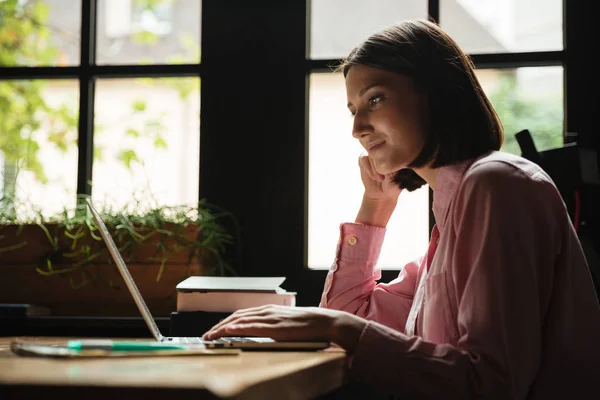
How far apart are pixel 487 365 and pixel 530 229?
Result: 23cm

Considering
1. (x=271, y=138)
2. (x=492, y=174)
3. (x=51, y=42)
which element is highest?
(x=51, y=42)

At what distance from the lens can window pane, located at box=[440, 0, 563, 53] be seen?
2.18 metres

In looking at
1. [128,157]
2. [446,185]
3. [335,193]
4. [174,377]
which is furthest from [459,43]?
[174,377]

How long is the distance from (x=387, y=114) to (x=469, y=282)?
47 cm

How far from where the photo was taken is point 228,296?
1.65 meters

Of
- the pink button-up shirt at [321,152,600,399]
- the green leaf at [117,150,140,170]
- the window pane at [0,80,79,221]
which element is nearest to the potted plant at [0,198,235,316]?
the window pane at [0,80,79,221]

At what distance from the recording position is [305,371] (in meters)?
0.88

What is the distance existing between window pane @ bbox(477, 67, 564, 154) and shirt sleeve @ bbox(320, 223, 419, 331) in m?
0.67

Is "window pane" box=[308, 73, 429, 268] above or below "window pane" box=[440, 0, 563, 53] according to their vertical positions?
below

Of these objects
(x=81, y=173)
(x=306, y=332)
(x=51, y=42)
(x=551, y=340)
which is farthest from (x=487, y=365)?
(x=51, y=42)

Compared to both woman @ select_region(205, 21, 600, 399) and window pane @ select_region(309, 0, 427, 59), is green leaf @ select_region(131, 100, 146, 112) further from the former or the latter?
woman @ select_region(205, 21, 600, 399)

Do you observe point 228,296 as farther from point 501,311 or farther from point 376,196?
point 501,311

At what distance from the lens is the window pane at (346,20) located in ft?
7.41

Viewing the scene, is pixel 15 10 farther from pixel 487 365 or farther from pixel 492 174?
pixel 487 365
